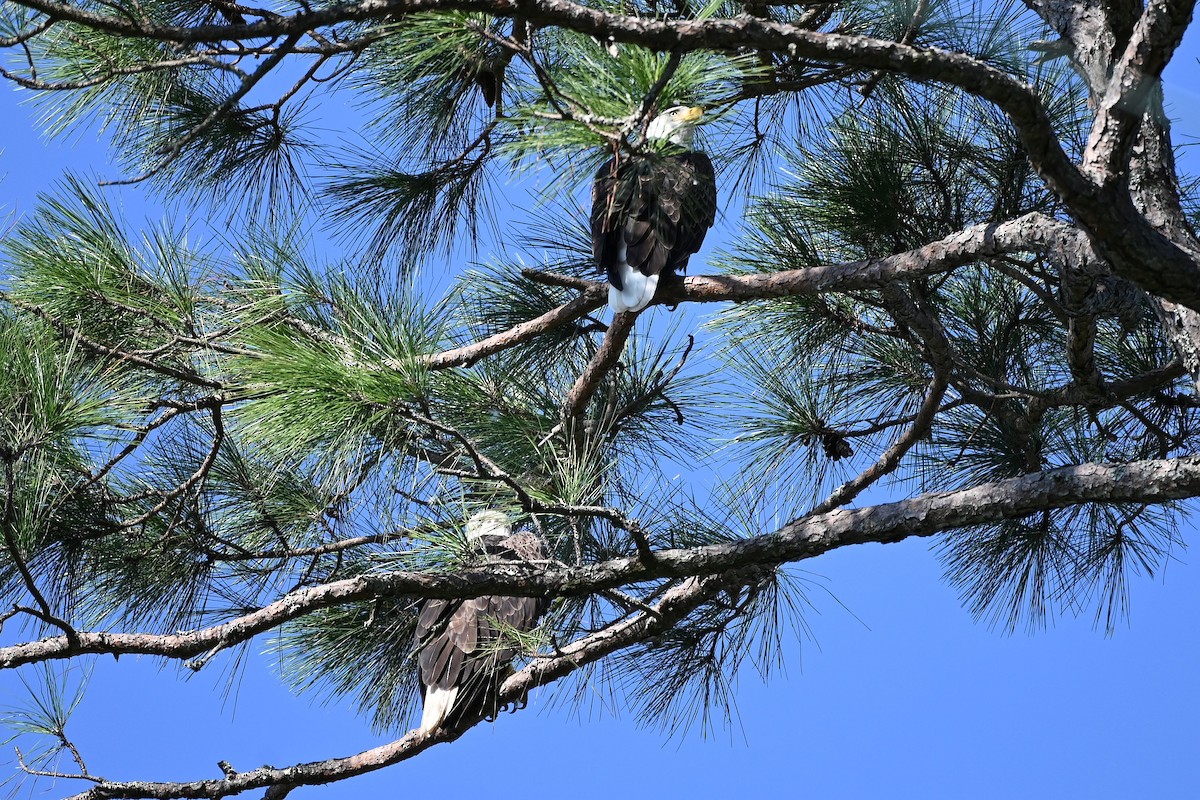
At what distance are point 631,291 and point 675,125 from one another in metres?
0.41

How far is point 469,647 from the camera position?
1606mm

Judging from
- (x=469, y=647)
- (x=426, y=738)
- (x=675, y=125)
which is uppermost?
(x=675, y=125)

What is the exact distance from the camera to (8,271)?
4.81 feet

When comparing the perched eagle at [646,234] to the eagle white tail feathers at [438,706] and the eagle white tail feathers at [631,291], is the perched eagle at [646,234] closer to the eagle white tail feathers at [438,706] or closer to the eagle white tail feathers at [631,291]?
the eagle white tail feathers at [631,291]

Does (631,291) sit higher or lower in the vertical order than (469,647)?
higher

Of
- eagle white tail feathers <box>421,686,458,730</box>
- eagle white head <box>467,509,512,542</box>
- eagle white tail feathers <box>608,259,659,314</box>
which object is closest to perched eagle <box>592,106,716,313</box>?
eagle white tail feathers <box>608,259,659,314</box>

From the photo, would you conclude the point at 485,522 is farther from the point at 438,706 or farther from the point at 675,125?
the point at 675,125

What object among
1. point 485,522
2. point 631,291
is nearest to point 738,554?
point 485,522

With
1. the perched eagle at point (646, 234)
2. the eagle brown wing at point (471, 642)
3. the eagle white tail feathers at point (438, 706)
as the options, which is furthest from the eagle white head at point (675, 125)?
the eagle white tail feathers at point (438, 706)

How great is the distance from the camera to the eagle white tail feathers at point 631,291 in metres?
1.56

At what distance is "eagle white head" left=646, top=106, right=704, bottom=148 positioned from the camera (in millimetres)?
1135

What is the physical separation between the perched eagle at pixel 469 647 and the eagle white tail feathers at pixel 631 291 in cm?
32

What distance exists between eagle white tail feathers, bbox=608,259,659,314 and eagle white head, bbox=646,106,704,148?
0.18 m

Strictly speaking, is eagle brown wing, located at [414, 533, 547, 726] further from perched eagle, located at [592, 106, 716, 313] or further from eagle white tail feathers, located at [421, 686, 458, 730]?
perched eagle, located at [592, 106, 716, 313]
